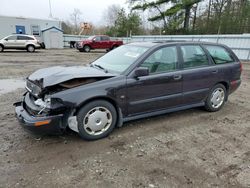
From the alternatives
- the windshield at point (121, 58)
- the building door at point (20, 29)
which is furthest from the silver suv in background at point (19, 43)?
the windshield at point (121, 58)

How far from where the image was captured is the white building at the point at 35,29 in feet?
74.8

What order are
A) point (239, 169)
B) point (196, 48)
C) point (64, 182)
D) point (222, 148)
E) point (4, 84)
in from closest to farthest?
point (64, 182)
point (239, 169)
point (222, 148)
point (196, 48)
point (4, 84)

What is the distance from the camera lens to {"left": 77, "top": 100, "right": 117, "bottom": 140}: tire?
301cm

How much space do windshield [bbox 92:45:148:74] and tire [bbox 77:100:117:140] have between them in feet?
2.20

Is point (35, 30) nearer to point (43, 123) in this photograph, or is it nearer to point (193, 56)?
point (193, 56)

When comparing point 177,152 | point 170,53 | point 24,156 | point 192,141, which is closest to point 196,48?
point 170,53

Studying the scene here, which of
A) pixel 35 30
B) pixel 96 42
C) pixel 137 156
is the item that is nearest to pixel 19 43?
pixel 96 42

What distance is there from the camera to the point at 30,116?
2.87 m

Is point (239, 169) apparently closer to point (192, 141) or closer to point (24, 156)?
point (192, 141)

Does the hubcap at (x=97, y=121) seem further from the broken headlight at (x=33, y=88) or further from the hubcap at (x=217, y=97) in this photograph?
the hubcap at (x=217, y=97)

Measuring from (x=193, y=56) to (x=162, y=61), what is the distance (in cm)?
81

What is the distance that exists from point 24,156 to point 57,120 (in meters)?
0.65

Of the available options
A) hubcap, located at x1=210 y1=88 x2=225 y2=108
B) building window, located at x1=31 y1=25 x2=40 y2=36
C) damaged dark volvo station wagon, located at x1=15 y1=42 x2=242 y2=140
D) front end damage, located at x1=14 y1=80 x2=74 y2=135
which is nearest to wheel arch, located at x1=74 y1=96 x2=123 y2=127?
damaged dark volvo station wagon, located at x1=15 y1=42 x2=242 y2=140

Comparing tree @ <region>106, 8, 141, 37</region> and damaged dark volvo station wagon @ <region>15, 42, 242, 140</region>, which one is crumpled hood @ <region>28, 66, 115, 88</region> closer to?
damaged dark volvo station wagon @ <region>15, 42, 242, 140</region>
